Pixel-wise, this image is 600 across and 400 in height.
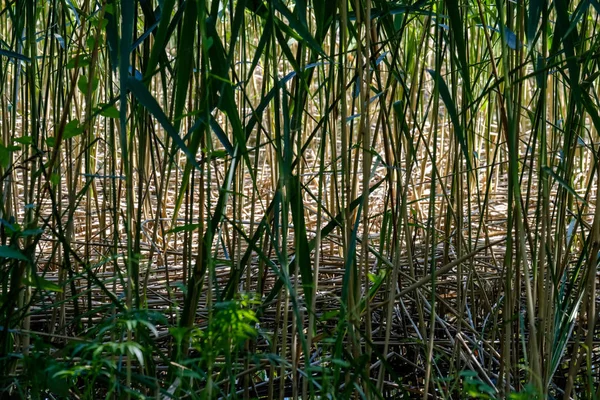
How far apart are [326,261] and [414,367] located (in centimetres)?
55

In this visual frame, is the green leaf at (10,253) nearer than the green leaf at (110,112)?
Yes

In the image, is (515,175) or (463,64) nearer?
(515,175)

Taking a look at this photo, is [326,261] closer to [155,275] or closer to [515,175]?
[155,275]

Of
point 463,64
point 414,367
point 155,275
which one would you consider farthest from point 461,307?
point 155,275

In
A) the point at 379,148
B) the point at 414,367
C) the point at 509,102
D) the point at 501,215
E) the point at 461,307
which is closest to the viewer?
the point at 509,102

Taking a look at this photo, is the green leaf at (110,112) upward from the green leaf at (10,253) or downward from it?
upward

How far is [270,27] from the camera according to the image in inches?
33.3

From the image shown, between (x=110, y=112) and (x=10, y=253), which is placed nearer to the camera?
(x=10, y=253)

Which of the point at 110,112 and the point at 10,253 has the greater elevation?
the point at 110,112

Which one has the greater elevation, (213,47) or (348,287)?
(213,47)

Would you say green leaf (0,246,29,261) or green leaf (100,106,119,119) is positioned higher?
green leaf (100,106,119,119)

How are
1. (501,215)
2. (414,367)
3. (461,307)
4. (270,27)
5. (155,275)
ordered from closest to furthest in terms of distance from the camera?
(270,27)
(461,307)
(414,367)
(155,275)
(501,215)

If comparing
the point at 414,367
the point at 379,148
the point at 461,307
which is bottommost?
the point at 414,367

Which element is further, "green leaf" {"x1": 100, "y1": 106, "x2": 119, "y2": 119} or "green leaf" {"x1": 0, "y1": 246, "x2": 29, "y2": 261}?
"green leaf" {"x1": 100, "y1": 106, "x2": 119, "y2": 119}
